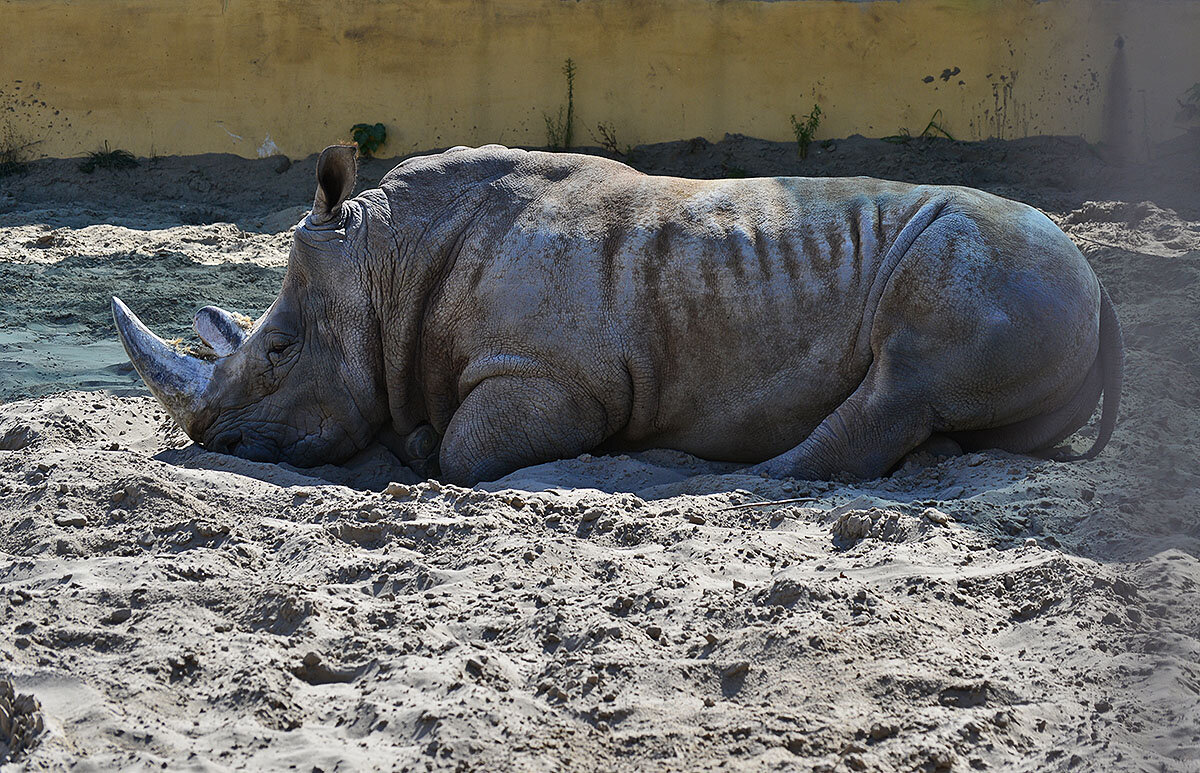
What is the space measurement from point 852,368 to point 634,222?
3.21 ft

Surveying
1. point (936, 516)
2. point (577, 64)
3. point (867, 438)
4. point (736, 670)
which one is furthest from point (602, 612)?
point (577, 64)

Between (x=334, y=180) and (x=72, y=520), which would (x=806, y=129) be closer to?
(x=334, y=180)

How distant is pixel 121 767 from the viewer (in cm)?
230

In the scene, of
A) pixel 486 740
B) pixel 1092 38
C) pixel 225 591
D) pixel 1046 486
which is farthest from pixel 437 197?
pixel 1092 38

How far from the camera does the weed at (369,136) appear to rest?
970cm

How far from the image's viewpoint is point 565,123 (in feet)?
31.6

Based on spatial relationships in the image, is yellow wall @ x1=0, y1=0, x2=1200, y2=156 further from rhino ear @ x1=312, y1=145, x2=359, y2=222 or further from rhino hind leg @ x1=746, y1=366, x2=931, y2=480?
rhino hind leg @ x1=746, y1=366, x2=931, y2=480

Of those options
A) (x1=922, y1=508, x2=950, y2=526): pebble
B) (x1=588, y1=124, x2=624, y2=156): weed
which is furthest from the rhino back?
(x1=588, y1=124, x2=624, y2=156): weed

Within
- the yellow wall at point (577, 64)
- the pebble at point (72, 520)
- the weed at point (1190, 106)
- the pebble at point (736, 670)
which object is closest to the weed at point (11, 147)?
the yellow wall at point (577, 64)

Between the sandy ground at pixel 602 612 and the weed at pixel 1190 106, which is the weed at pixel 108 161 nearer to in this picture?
the sandy ground at pixel 602 612

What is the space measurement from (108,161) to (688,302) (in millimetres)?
6955

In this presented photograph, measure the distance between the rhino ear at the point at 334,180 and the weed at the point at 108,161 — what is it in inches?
225

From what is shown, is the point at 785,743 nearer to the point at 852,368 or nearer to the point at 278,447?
the point at 852,368

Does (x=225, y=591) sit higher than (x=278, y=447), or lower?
higher
